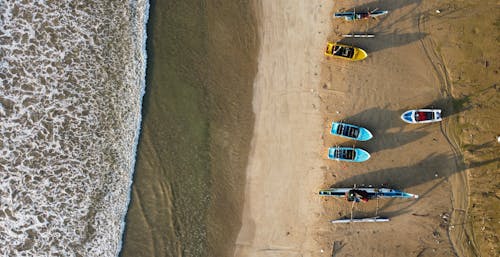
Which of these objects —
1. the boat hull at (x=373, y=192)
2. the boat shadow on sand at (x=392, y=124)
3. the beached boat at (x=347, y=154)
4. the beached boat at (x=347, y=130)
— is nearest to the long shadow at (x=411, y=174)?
the boat hull at (x=373, y=192)

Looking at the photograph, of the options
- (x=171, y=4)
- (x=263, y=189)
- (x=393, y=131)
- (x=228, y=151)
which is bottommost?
(x=263, y=189)

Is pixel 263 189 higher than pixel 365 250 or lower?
higher

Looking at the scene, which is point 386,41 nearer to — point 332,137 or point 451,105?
point 451,105

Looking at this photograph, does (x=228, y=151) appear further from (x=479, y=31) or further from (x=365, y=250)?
(x=479, y=31)

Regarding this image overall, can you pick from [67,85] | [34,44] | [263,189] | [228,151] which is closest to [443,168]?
[263,189]

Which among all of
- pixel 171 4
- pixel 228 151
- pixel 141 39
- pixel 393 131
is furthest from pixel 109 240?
pixel 393 131
